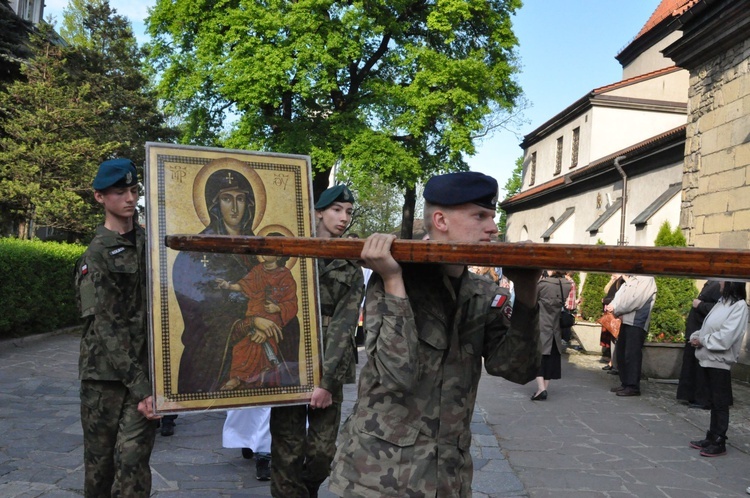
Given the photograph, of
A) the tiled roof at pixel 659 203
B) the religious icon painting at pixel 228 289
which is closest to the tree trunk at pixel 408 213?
the tiled roof at pixel 659 203

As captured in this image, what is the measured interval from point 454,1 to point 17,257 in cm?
1754

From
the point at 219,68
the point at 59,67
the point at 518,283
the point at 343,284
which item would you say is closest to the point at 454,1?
the point at 219,68

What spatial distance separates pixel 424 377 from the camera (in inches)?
90.0

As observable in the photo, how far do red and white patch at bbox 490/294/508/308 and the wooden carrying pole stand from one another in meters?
0.59

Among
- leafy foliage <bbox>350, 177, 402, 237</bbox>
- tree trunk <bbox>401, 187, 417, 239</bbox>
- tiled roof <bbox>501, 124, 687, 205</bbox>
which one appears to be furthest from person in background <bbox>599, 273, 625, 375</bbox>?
leafy foliage <bbox>350, 177, 402, 237</bbox>

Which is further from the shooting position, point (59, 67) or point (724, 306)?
point (59, 67)

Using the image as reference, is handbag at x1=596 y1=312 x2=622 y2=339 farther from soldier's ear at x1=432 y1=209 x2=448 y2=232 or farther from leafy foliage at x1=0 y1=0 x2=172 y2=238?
leafy foliage at x1=0 y1=0 x2=172 y2=238

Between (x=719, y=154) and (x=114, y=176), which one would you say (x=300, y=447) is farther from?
(x=719, y=154)

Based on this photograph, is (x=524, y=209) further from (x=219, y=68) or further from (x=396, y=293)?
(x=396, y=293)

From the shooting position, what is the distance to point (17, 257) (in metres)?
11.9

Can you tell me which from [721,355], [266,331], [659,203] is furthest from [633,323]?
[659,203]

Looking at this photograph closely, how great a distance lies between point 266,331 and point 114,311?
79cm

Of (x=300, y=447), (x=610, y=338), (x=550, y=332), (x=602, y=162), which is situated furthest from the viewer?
(x=602, y=162)

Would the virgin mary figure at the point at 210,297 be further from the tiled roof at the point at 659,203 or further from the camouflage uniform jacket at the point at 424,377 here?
the tiled roof at the point at 659,203
